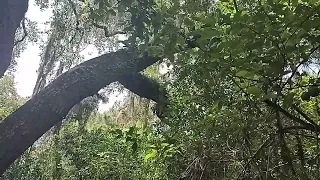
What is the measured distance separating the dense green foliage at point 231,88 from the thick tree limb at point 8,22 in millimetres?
1279

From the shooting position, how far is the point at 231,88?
6.59 ft

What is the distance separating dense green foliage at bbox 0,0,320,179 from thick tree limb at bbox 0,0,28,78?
128 cm

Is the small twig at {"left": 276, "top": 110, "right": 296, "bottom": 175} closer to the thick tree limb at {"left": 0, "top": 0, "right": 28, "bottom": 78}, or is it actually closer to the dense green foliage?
the dense green foliage

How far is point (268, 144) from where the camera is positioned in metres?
1.50

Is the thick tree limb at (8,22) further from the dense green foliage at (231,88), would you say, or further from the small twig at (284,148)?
the small twig at (284,148)

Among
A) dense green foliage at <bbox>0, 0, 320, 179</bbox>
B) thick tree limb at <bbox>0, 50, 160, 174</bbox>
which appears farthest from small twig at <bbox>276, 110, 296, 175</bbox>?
thick tree limb at <bbox>0, 50, 160, 174</bbox>

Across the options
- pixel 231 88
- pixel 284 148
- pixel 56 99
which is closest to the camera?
pixel 284 148

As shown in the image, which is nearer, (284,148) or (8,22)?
(284,148)

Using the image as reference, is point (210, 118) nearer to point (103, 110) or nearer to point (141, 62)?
point (141, 62)

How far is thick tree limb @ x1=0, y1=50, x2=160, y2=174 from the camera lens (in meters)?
3.12

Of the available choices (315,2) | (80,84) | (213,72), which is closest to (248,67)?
(315,2)

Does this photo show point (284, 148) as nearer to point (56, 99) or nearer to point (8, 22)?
point (56, 99)

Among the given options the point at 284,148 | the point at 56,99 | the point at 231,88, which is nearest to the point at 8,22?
the point at 56,99

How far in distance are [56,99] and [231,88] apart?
1860 millimetres
